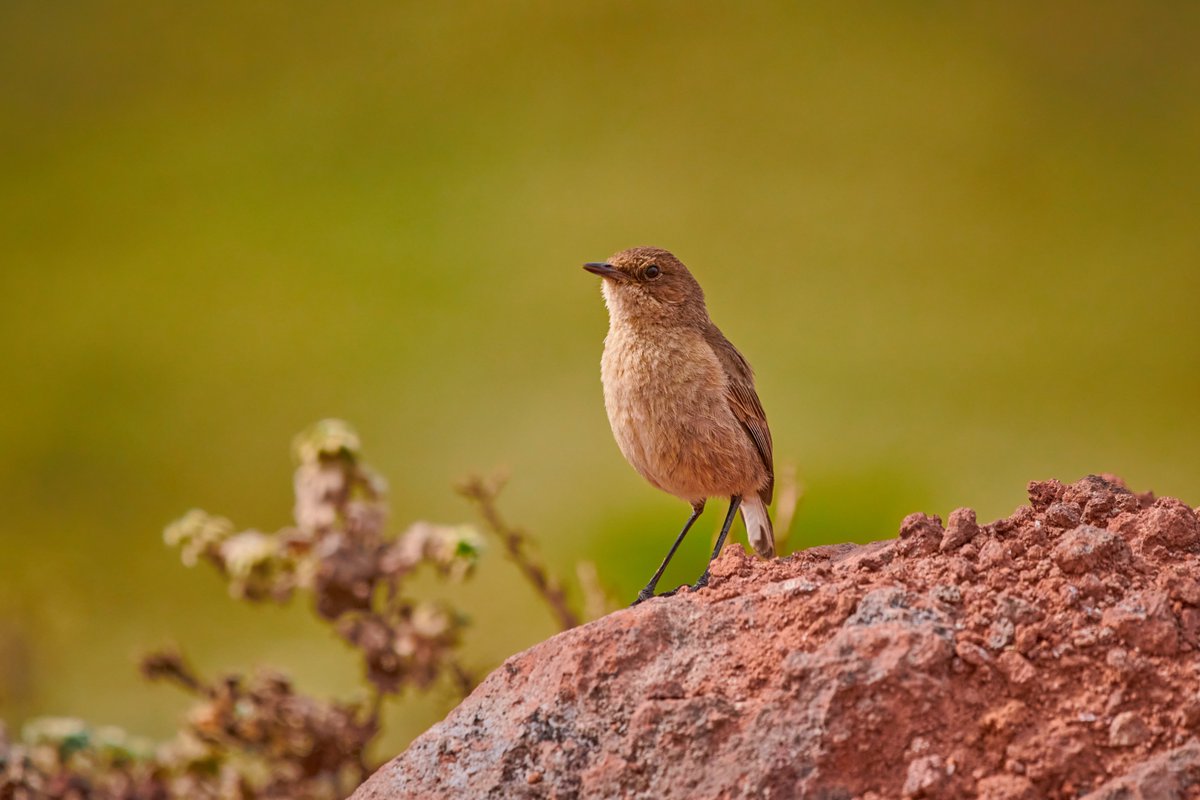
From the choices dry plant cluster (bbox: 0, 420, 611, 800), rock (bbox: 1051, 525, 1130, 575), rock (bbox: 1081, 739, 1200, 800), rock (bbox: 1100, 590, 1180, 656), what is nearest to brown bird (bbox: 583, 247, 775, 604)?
dry plant cluster (bbox: 0, 420, 611, 800)

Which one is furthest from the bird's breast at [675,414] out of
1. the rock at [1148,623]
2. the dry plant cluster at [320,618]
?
the rock at [1148,623]

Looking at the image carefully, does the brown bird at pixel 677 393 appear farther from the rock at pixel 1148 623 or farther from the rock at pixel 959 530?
the rock at pixel 1148 623

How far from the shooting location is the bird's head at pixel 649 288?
13.4 feet

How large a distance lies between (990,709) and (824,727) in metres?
0.30

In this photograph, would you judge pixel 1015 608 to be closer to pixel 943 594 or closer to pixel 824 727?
pixel 943 594

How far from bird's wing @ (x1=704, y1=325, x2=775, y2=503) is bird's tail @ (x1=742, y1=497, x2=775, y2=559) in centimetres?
5

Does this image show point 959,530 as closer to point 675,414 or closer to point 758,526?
point 675,414

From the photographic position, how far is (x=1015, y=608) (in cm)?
234

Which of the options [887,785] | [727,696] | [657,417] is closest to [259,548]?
[657,417]

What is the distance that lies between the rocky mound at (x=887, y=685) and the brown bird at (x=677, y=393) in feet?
3.89

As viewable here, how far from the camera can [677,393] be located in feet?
12.7

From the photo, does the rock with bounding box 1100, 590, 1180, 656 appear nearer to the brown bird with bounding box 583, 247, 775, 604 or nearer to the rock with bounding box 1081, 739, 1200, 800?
the rock with bounding box 1081, 739, 1200, 800

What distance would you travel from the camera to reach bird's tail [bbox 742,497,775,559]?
4.29 meters

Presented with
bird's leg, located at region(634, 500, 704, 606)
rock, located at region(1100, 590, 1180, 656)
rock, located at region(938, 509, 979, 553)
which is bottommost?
rock, located at region(1100, 590, 1180, 656)
